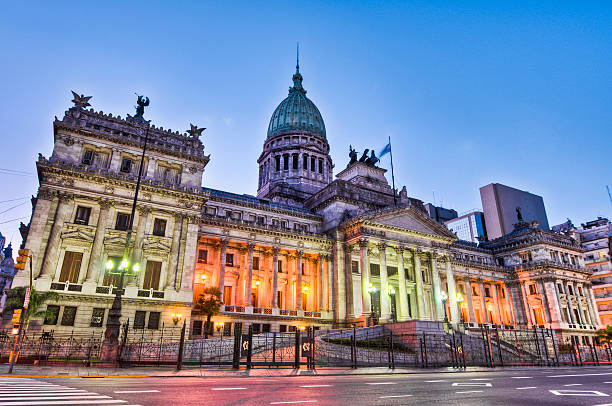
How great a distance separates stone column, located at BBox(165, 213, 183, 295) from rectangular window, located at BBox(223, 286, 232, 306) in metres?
10.4

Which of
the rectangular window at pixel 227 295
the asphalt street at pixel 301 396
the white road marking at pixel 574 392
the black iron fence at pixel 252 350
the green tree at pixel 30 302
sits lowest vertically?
the white road marking at pixel 574 392

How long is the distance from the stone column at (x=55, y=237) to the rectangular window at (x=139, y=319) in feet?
26.6

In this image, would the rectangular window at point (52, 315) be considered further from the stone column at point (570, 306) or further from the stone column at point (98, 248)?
the stone column at point (570, 306)

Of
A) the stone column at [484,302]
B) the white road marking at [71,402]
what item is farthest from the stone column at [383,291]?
the white road marking at [71,402]

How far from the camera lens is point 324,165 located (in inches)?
3334

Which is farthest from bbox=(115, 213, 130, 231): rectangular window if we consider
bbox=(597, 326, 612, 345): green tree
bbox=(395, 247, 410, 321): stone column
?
bbox=(597, 326, 612, 345): green tree

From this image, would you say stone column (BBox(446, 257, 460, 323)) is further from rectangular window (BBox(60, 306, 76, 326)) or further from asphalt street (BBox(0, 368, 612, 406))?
rectangular window (BBox(60, 306, 76, 326))

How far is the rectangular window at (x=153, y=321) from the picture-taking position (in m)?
37.4

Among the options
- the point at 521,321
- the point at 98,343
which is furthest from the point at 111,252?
the point at 521,321

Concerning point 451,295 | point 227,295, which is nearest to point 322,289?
point 227,295

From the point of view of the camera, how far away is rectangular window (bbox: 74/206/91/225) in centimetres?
3847

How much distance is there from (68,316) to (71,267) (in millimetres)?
4620

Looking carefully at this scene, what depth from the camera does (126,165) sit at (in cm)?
4281

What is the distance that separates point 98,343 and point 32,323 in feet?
24.1
